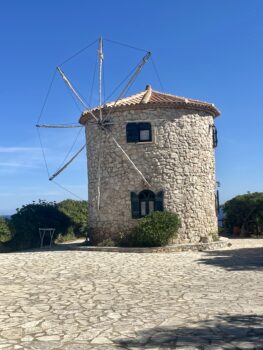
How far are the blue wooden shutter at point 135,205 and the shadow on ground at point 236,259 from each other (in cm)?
340

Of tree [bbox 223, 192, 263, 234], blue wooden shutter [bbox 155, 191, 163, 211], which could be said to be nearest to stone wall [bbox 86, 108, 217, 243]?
blue wooden shutter [bbox 155, 191, 163, 211]

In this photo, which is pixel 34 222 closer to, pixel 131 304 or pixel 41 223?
pixel 41 223

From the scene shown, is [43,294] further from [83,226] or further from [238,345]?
[83,226]

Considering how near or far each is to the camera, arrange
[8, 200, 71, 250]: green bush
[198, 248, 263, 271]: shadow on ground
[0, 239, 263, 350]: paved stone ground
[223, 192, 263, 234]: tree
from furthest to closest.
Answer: [223, 192, 263, 234]: tree < [8, 200, 71, 250]: green bush < [198, 248, 263, 271]: shadow on ground < [0, 239, 263, 350]: paved stone ground

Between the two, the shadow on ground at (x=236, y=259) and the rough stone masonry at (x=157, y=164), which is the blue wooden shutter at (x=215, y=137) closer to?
the rough stone masonry at (x=157, y=164)

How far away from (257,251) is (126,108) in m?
8.13

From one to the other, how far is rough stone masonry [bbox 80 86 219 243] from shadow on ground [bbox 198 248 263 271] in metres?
2.38

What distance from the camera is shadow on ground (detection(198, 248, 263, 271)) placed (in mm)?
12375

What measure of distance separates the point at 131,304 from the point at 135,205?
405 inches

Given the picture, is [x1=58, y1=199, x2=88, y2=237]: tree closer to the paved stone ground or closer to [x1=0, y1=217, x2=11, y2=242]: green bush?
[x1=0, y1=217, x2=11, y2=242]: green bush

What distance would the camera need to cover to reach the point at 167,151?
18.1m

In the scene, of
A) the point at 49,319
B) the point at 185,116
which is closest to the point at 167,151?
the point at 185,116

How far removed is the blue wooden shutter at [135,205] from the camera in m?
18.0

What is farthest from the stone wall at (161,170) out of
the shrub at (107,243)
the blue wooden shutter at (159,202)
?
the shrub at (107,243)
